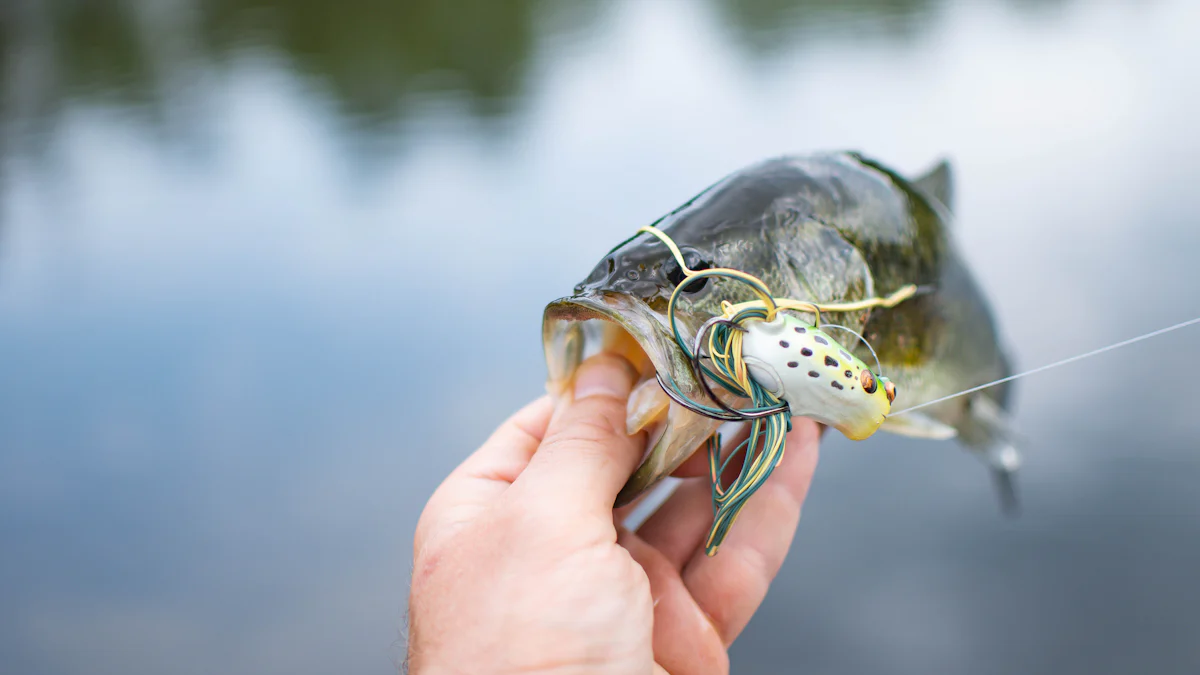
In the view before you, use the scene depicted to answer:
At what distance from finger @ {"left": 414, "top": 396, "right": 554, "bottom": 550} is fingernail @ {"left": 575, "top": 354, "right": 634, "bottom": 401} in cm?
25

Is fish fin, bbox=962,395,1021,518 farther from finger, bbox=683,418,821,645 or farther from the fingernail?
the fingernail

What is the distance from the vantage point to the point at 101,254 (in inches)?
179

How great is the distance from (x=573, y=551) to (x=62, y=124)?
24.8ft

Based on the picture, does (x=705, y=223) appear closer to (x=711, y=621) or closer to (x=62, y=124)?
(x=711, y=621)

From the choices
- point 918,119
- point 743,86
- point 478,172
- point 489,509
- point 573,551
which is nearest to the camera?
point 573,551

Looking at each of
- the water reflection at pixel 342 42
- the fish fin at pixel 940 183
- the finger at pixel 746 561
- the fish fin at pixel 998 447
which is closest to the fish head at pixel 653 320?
the finger at pixel 746 561

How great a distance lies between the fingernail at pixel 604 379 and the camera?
4.43 feet

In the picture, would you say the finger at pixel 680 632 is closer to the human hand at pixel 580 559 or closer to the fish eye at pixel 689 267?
the human hand at pixel 580 559

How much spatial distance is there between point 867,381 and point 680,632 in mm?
613

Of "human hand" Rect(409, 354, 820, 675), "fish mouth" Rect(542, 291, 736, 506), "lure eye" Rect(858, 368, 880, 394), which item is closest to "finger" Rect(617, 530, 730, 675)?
"human hand" Rect(409, 354, 820, 675)

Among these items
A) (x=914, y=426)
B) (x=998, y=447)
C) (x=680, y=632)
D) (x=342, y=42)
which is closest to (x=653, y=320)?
(x=680, y=632)

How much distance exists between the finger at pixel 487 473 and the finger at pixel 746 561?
1.37 feet

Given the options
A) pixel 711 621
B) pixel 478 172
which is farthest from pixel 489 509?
pixel 478 172

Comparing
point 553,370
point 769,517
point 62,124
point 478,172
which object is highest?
point 62,124
